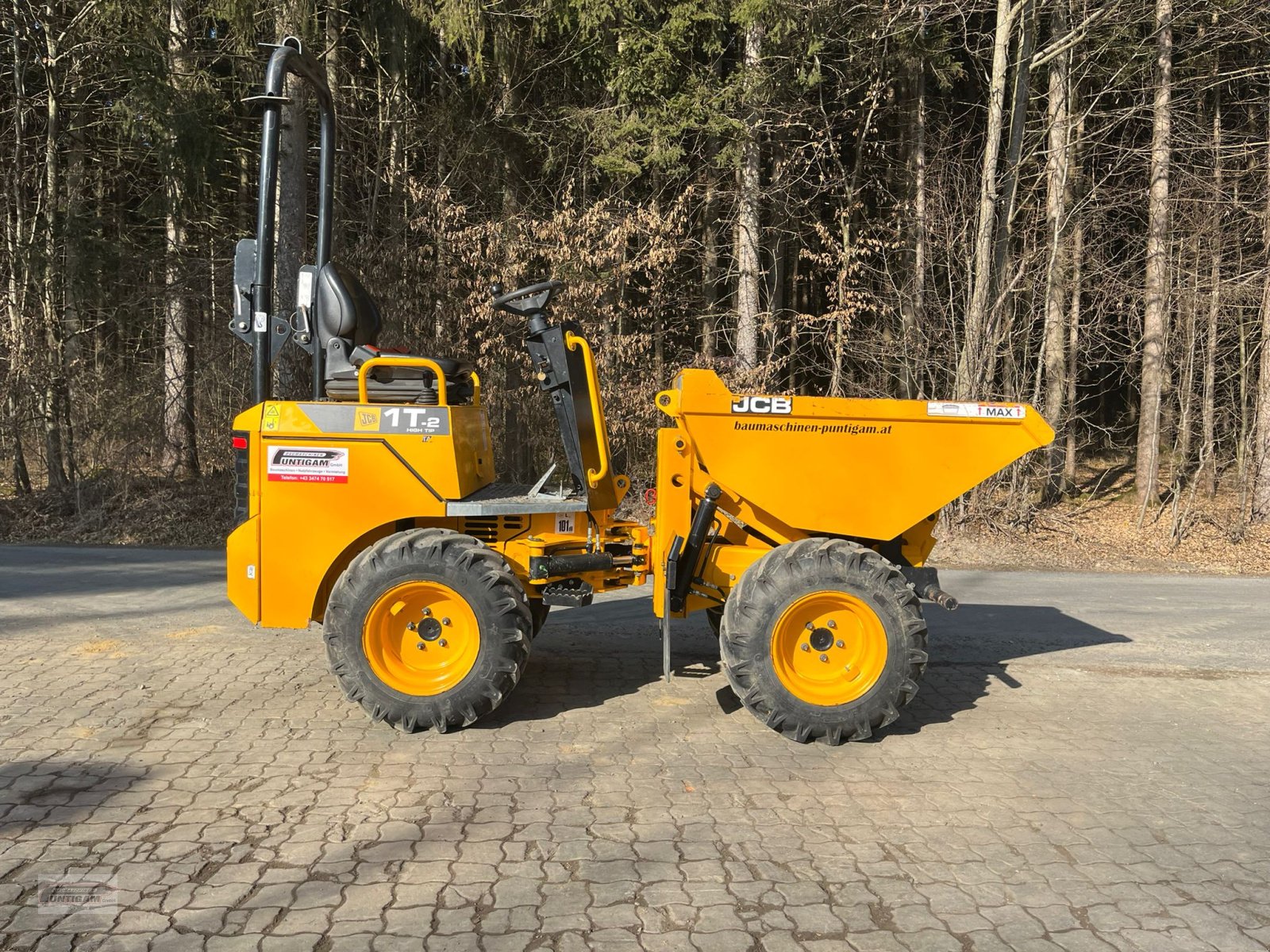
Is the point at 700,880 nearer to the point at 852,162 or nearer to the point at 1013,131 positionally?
the point at 1013,131

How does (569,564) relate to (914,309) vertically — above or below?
below

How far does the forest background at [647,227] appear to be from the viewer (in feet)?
40.8

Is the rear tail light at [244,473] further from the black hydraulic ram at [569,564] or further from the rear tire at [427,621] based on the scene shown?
the black hydraulic ram at [569,564]

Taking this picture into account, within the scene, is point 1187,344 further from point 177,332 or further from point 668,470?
point 177,332

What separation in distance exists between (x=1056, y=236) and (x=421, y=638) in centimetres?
1091

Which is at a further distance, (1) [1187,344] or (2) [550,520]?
(1) [1187,344]

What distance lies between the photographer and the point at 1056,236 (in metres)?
12.8

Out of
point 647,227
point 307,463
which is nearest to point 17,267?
point 647,227

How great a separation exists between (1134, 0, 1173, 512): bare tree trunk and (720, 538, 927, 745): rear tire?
10.0 metres

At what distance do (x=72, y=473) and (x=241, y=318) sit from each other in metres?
9.81

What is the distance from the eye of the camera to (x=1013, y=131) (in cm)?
1279

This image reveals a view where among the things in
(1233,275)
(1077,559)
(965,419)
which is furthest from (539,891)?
(1233,275)

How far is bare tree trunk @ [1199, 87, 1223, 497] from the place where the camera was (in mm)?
12945

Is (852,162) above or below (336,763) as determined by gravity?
above
